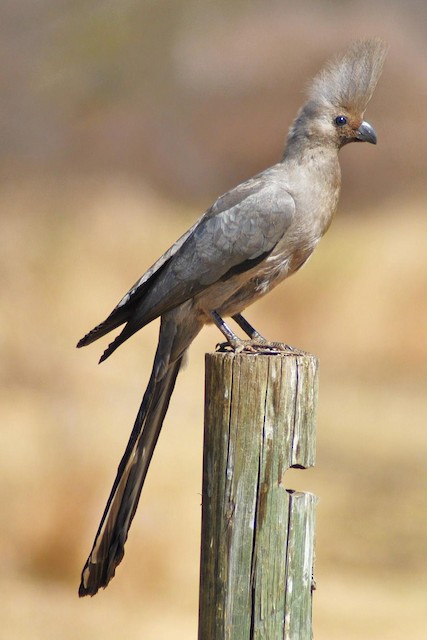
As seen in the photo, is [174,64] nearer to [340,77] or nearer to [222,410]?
[340,77]

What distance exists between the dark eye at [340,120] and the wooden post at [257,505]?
119cm

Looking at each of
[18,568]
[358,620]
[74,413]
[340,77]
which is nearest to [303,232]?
[340,77]

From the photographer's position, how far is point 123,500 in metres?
3.32

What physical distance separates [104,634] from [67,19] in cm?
544

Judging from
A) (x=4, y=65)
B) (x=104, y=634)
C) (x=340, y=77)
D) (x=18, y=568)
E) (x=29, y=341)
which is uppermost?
(x=4, y=65)

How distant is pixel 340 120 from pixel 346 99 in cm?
8

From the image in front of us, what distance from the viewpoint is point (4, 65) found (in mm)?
8703

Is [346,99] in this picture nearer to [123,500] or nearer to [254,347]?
[254,347]

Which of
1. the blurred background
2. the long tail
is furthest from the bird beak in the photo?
the blurred background

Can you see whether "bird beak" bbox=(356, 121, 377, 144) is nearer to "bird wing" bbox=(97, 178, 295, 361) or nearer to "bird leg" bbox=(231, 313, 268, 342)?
"bird wing" bbox=(97, 178, 295, 361)

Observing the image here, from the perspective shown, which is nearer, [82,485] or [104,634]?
[104,634]

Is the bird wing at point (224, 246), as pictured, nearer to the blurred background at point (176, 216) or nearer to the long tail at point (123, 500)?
the long tail at point (123, 500)

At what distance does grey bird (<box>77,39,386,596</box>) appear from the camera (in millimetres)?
3406

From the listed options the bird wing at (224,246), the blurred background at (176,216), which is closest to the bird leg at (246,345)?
the bird wing at (224,246)
